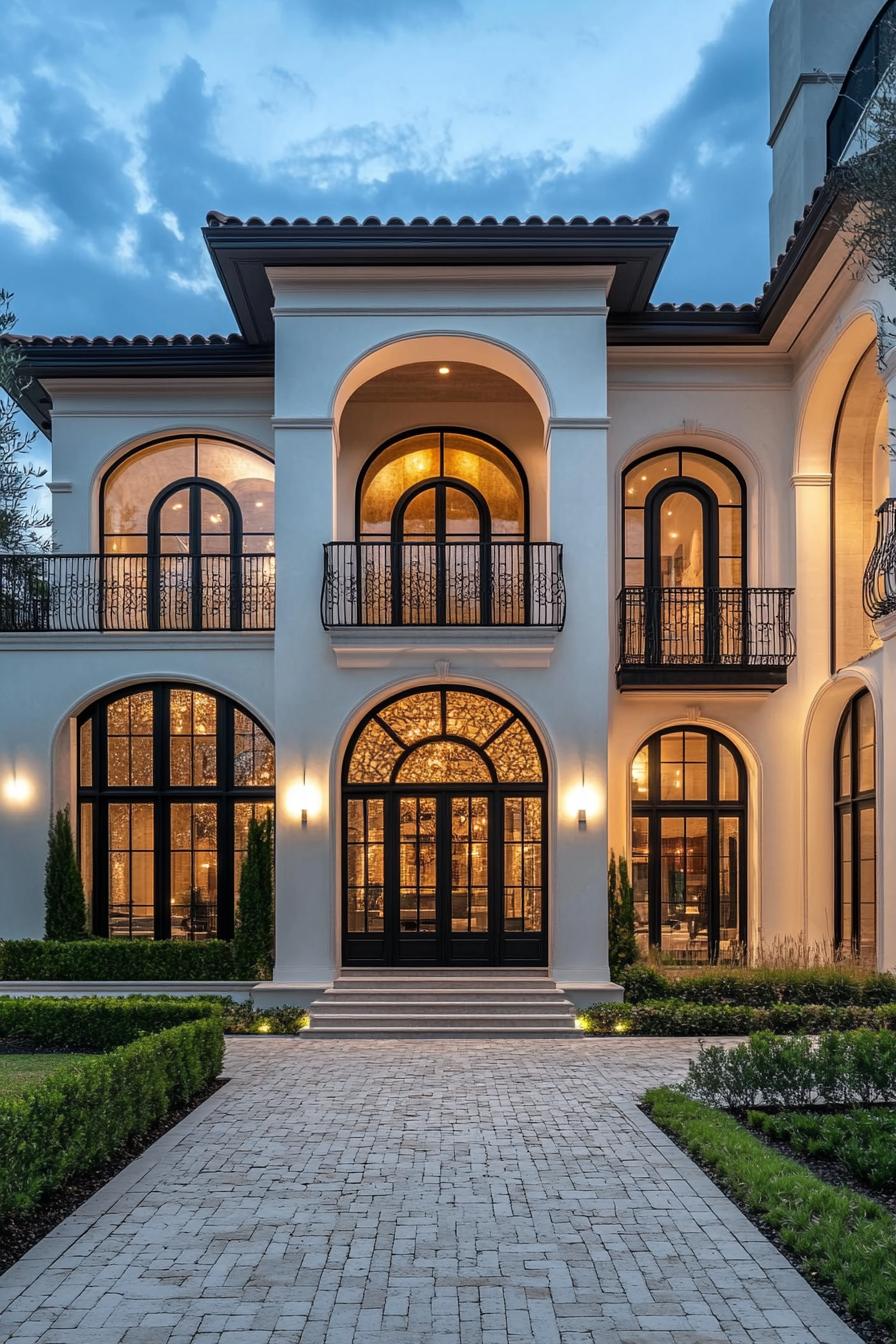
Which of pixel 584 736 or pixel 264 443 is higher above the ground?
pixel 264 443

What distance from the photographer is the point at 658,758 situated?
16328 millimetres

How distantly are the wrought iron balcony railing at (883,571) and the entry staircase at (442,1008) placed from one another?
5.65m

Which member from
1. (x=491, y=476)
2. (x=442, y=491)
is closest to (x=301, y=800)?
(x=442, y=491)

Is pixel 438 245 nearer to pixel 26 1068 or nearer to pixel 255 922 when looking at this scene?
pixel 255 922

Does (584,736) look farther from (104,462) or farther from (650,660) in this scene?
(104,462)

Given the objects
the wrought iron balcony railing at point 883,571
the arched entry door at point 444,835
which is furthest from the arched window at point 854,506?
the arched entry door at point 444,835

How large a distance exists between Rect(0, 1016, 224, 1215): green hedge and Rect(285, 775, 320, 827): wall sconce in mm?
4481

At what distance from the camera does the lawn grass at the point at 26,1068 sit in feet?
31.7

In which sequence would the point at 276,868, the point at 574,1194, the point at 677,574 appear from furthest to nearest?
the point at 677,574 < the point at 276,868 < the point at 574,1194

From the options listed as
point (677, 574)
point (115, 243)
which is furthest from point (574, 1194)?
point (115, 243)

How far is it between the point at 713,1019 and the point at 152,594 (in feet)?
30.4

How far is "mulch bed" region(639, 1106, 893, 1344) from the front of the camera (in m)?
5.29

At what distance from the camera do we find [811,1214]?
655 cm

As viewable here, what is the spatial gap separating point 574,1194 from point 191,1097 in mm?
3813
